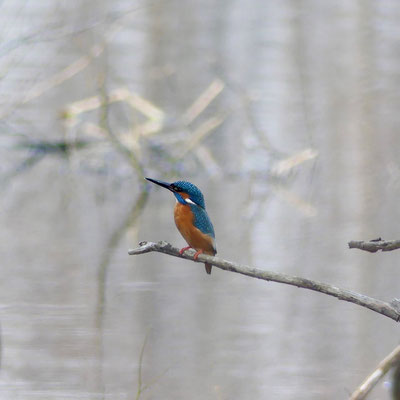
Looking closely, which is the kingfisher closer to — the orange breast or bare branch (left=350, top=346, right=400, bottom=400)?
the orange breast

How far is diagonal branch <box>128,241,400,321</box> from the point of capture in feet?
2.87

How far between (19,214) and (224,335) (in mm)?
1305

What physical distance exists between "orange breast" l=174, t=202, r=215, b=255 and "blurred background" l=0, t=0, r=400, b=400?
28.2 inches

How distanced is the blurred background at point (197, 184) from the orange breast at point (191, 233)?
0.72 m

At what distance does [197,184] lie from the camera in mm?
3221

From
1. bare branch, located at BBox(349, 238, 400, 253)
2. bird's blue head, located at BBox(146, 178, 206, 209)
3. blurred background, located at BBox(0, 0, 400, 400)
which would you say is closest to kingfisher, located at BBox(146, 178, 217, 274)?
bird's blue head, located at BBox(146, 178, 206, 209)

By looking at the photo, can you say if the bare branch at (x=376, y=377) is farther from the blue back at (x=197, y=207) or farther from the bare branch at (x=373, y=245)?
the blue back at (x=197, y=207)

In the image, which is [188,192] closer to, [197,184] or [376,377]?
[376,377]

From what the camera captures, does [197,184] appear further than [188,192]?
Yes

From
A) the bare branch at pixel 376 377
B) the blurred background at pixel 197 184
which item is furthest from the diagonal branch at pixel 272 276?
the blurred background at pixel 197 184

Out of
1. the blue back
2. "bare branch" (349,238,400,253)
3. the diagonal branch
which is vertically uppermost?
the blue back

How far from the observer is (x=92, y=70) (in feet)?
12.6

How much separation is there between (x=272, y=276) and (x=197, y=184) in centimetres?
233

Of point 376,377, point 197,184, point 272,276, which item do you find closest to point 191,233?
point 272,276
